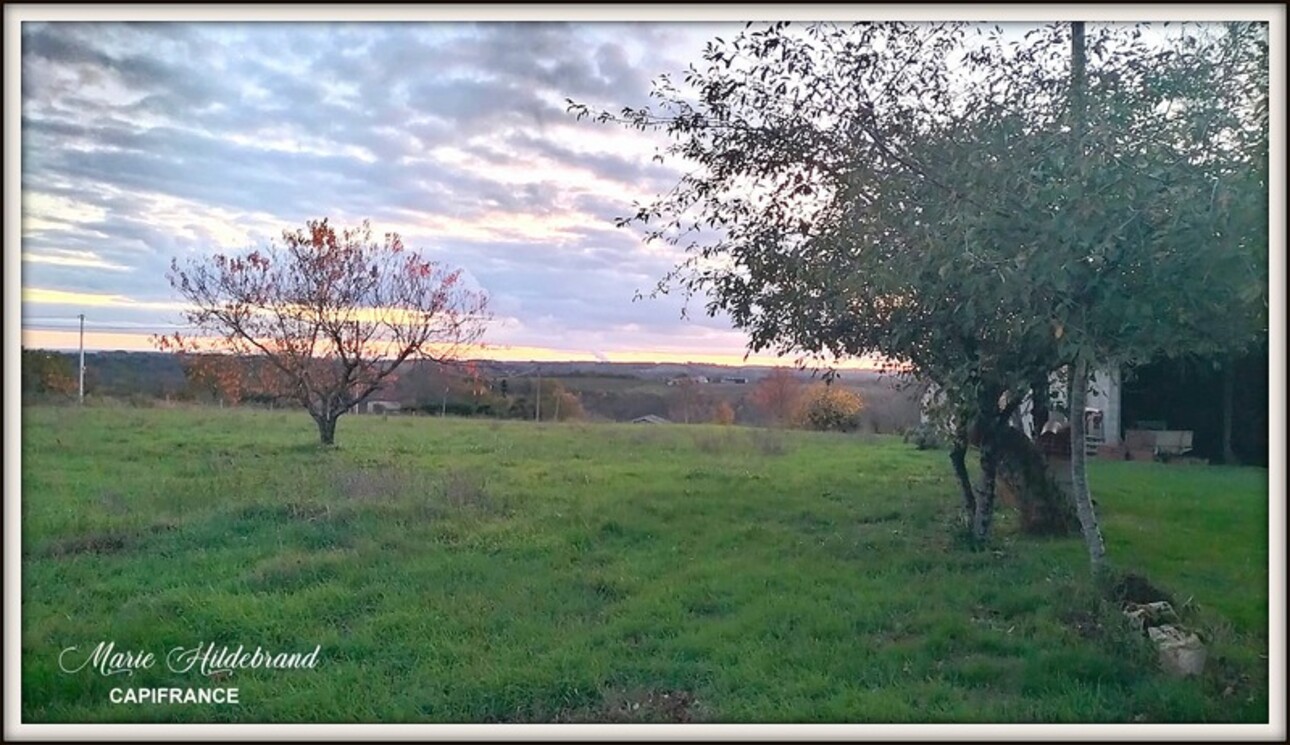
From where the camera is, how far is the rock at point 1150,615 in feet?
13.0

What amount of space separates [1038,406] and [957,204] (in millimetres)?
1638

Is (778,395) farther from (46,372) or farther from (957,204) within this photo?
(46,372)

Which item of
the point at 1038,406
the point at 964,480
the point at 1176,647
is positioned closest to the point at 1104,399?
the point at 1038,406

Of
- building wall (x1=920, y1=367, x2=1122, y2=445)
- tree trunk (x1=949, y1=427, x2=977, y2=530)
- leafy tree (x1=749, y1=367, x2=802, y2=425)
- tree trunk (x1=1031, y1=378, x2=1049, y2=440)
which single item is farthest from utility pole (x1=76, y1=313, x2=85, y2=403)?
tree trunk (x1=1031, y1=378, x2=1049, y2=440)

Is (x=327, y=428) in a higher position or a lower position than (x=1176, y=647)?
higher

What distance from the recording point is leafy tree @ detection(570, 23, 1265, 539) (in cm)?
361

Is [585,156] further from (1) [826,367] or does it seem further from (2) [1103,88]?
(2) [1103,88]

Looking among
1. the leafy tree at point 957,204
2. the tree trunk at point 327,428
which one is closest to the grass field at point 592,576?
the tree trunk at point 327,428

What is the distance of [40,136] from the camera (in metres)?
4.24

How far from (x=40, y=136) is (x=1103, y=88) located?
464cm

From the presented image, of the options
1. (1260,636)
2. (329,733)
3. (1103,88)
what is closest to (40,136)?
(329,733)

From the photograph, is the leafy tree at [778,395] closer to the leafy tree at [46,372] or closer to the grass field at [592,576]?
the grass field at [592,576]

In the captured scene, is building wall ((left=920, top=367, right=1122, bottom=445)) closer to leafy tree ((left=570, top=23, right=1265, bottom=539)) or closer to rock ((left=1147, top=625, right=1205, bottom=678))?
leafy tree ((left=570, top=23, right=1265, bottom=539))

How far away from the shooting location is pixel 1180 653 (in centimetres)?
385
